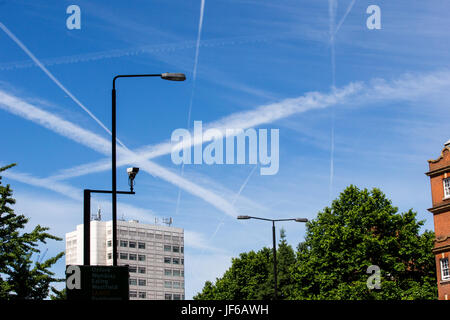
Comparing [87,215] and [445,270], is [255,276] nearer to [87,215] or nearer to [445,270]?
[445,270]

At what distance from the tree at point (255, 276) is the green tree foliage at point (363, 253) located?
19.3m

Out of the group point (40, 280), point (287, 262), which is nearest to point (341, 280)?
point (287, 262)

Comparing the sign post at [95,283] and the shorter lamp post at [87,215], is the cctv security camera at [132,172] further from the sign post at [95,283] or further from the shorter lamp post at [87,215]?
the sign post at [95,283]

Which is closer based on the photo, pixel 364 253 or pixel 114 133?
pixel 114 133

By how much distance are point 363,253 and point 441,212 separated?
8.88 metres

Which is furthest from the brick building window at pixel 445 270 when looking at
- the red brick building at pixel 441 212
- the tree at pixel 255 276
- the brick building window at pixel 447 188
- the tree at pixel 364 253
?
the tree at pixel 255 276

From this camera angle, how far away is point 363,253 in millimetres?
66062

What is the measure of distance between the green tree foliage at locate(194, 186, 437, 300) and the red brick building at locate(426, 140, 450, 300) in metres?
1.56

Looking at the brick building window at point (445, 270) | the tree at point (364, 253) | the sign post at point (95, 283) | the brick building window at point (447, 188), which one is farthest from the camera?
the brick building window at point (447, 188)

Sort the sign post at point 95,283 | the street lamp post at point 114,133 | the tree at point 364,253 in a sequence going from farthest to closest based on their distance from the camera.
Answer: the tree at point 364,253 < the street lamp post at point 114,133 < the sign post at point 95,283

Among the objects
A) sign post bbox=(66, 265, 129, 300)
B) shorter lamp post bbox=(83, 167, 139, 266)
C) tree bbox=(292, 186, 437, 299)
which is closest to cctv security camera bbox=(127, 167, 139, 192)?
shorter lamp post bbox=(83, 167, 139, 266)

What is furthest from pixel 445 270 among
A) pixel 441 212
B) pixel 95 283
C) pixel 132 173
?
pixel 95 283

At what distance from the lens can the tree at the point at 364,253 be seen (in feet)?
214
